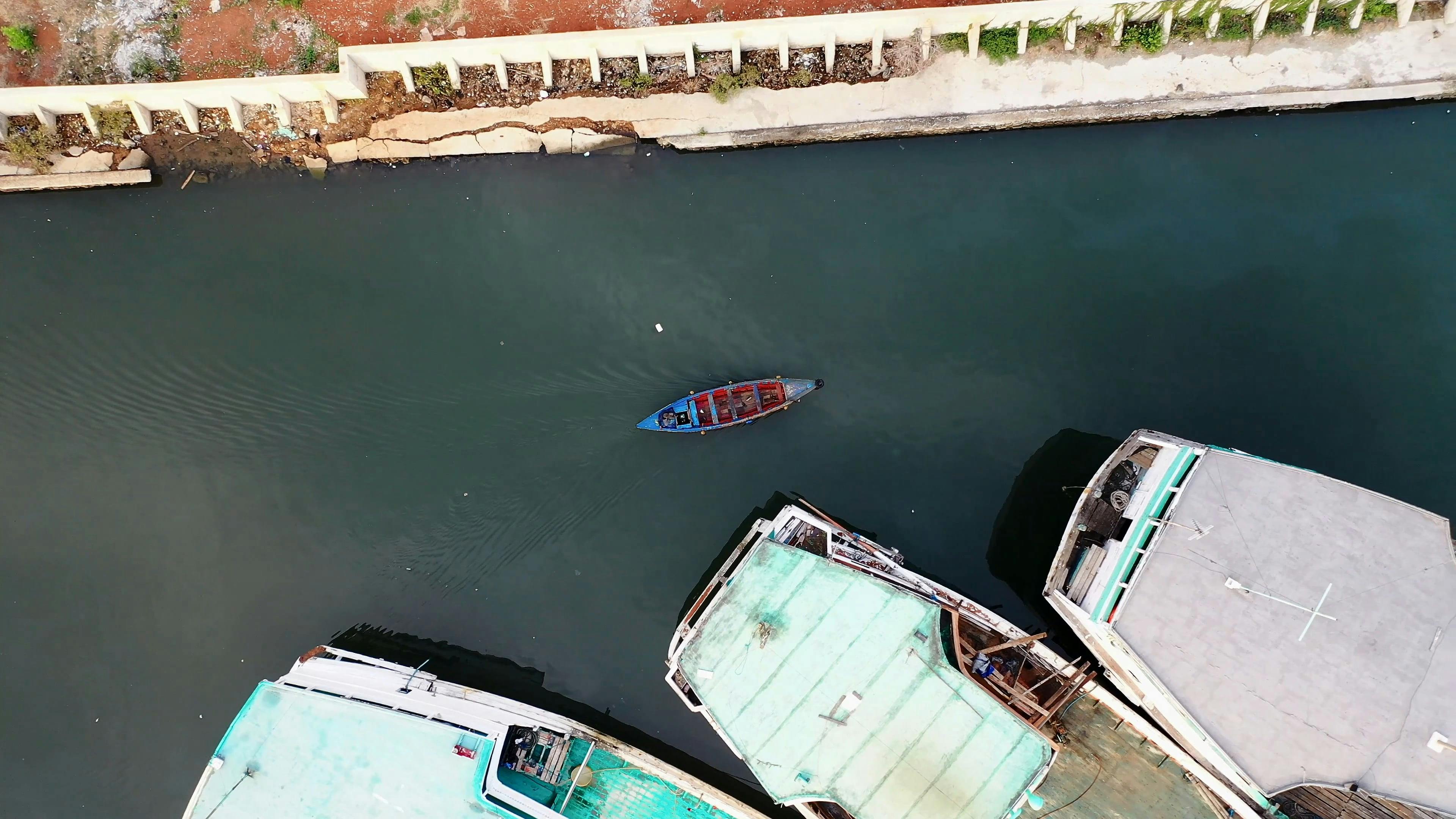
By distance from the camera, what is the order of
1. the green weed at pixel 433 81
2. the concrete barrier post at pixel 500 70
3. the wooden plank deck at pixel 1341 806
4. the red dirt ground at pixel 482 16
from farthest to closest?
the green weed at pixel 433 81, the red dirt ground at pixel 482 16, the concrete barrier post at pixel 500 70, the wooden plank deck at pixel 1341 806

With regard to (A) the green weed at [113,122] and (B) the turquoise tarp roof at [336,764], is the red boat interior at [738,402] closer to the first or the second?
(B) the turquoise tarp roof at [336,764]

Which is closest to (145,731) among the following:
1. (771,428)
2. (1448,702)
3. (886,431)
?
(771,428)

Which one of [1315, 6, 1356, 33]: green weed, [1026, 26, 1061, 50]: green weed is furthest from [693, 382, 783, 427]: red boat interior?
[1315, 6, 1356, 33]: green weed

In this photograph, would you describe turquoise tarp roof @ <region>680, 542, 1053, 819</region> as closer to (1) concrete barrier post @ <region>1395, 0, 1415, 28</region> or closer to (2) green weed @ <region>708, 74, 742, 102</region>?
(2) green weed @ <region>708, 74, 742, 102</region>

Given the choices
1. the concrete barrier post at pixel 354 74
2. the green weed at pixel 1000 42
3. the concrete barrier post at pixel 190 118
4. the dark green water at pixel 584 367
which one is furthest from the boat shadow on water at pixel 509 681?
the green weed at pixel 1000 42

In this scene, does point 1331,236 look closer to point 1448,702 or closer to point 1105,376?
point 1105,376
